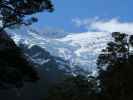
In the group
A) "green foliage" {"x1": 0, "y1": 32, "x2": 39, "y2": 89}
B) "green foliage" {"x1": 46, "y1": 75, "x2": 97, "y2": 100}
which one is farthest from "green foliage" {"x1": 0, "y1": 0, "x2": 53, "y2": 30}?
"green foliage" {"x1": 46, "y1": 75, "x2": 97, "y2": 100}

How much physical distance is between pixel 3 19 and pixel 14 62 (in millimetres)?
2779

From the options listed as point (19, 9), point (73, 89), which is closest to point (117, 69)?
point (73, 89)

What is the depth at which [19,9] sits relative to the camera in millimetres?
33531

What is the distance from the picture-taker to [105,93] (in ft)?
199

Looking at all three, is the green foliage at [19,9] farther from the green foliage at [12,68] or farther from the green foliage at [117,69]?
the green foliage at [117,69]

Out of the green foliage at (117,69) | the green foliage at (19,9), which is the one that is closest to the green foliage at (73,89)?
the green foliage at (117,69)

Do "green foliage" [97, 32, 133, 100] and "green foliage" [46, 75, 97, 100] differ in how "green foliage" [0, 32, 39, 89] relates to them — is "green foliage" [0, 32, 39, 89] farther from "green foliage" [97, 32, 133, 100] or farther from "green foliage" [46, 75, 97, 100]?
"green foliage" [46, 75, 97, 100]

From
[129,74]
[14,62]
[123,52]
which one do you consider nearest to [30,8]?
[14,62]

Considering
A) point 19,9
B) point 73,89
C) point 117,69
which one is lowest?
point 73,89

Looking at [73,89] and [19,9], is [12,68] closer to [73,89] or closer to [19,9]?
[19,9]

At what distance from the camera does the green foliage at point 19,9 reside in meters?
33.4

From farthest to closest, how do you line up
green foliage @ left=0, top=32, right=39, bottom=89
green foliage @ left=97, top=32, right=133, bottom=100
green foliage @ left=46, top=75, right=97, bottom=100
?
1. green foliage @ left=46, top=75, right=97, bottom=100
2. green foliage @ left=97, top=32, right=133, bottom=100
3. green foliage @ left=0, top=32, right=39, bottom=89

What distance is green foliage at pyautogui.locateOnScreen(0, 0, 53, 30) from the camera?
33375mm

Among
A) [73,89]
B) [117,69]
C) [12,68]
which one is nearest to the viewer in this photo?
[12,68]
